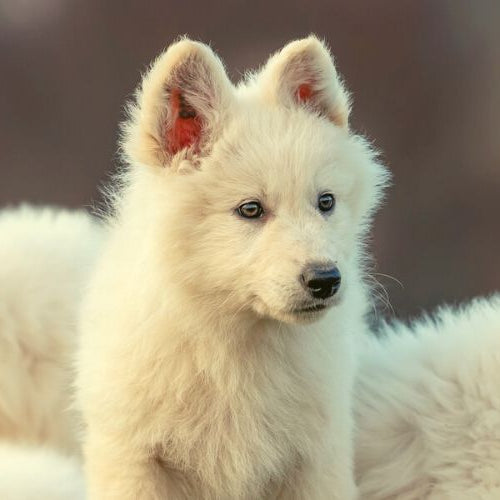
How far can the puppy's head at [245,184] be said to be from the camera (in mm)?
1137

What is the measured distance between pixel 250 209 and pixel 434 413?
57cm

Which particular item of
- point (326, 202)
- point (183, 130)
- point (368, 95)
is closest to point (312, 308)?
point (326, 202)

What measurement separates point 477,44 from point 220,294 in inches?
44.9

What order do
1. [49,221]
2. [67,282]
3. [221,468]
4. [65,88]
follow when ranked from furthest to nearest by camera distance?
[65,88] → [49,221] → [67,282] → [221,468]

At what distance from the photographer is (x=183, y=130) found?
1.23 meters

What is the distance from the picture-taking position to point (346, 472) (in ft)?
4.35

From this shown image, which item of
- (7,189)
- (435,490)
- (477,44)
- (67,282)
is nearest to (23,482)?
(67,282)

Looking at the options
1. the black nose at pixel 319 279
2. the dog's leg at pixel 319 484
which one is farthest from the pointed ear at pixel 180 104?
the dog's leg at pixel 319 484

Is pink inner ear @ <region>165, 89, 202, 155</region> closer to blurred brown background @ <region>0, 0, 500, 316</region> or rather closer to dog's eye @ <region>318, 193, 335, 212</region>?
dog's eye @ <region>318, 193, 335, 212</region>

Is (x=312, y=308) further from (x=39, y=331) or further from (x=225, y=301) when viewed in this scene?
(x=39, y=331)

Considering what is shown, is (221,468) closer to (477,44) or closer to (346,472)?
(346,472)

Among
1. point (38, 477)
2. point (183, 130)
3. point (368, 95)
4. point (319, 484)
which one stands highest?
point (368, 95)

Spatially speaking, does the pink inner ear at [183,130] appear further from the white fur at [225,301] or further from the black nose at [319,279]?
the black nose at [319,279]

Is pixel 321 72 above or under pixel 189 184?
above
